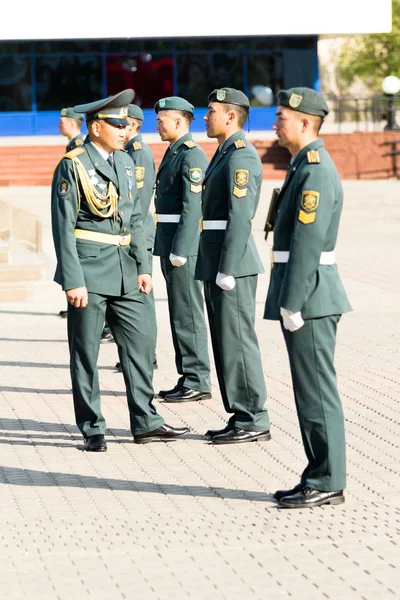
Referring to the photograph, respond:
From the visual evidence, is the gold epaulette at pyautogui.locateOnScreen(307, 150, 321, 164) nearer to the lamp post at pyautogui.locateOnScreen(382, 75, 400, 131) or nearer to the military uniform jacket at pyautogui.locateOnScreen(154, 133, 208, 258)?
the military uniform jacket at pyautogui.locateOnScreen(154, 133, 208, 258)

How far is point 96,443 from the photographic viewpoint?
695cm

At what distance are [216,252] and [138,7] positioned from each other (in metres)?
32.3

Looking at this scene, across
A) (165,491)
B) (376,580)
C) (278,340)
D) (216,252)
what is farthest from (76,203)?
(278,340)

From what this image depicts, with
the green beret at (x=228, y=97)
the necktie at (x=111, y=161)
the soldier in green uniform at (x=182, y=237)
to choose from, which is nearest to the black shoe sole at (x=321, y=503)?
the necktie at (x=111, y=161)

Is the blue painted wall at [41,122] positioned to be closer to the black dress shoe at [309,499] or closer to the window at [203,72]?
the window at [203,72]

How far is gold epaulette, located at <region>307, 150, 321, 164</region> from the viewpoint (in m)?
5.48

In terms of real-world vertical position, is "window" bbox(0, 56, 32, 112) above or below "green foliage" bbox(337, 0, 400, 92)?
below

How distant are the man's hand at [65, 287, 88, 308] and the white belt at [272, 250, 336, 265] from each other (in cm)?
135

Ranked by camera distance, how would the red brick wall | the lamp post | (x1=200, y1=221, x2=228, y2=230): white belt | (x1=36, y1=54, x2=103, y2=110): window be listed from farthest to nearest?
(x1=36, y1=54, x2=103, y2=110): window → the lamp post → the red brick wall → (x1=200, y1=221, x2=228, y2=230): white belt

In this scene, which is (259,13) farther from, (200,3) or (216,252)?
(216,252)

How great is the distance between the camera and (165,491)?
6.09 m

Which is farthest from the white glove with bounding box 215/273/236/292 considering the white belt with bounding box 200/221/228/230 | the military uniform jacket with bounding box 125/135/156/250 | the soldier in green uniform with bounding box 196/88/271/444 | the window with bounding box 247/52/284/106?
the window with bounding box 247/52/284/106

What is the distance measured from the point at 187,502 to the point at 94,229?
1757mm

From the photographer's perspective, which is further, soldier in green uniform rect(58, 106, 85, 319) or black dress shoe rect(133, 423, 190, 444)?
soldier in green uniform rect(58, 106, 85, 319)
